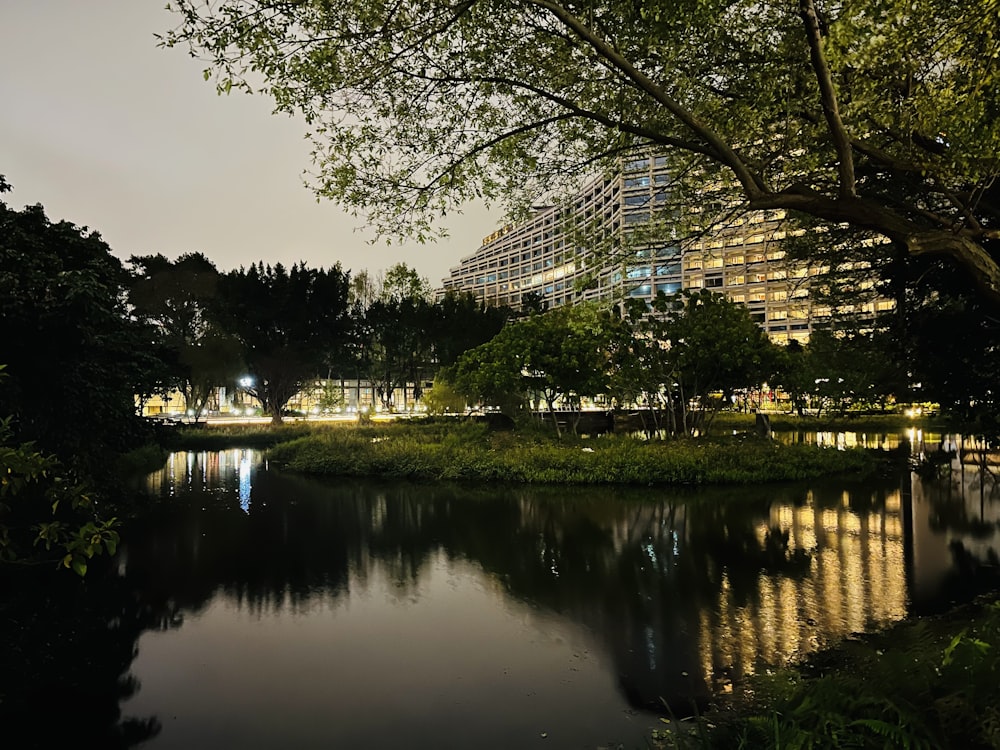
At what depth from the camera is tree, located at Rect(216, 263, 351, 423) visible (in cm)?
4259

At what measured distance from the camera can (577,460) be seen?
21.5 m

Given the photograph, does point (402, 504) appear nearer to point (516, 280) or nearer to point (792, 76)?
point (792, 76)

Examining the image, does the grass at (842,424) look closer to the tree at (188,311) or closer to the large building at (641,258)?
the large building at (641,258)

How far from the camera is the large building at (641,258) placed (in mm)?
9297

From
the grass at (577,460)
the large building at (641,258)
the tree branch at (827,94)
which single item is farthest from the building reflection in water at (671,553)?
the tree branch at (827,94)

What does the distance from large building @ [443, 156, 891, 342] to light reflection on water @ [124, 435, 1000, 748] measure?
4498 millimetres

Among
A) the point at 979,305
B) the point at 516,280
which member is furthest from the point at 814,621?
the point at 516,280

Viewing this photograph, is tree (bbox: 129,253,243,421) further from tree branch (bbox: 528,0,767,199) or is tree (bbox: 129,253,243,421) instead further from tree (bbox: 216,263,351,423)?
tree branch (bbox: 528,0,767,199)

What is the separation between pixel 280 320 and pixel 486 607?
3732cm

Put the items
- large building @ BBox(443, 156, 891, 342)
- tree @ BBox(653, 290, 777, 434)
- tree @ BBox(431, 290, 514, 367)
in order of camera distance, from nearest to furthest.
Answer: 1. large building @ BBox(443, 156, 891, 342)
2. tree @ BBox(653, 290, 777, 434)
3. tree @ BBox(431, 290, 514, 367)

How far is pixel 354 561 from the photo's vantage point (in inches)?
473

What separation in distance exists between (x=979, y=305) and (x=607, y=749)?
344 inches

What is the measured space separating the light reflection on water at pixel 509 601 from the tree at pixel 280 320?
88.7 feet

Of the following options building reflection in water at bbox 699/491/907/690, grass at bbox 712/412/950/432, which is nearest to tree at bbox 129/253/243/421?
grass at bbox 712/412/950/432
